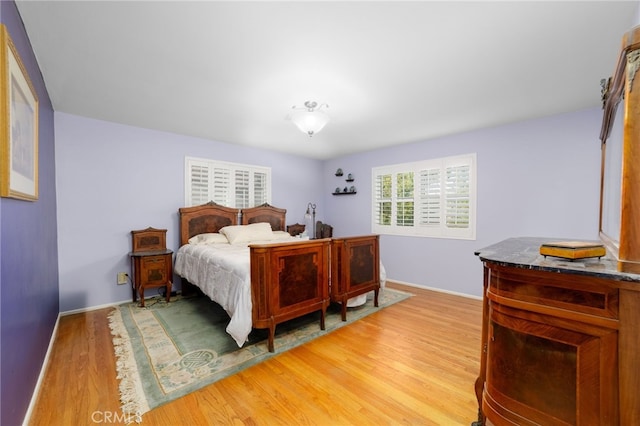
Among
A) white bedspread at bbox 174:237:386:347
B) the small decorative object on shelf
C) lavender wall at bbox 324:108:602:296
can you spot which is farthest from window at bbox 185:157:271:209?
lavender wall at bbox 324:108:602:296

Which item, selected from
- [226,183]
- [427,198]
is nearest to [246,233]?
[226,183]

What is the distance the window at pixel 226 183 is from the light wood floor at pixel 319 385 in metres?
2.20

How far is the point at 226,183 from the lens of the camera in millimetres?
4547

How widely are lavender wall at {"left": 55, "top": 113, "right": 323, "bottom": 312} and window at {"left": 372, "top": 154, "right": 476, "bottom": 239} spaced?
3297 mm

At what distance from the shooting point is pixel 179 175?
4086mm

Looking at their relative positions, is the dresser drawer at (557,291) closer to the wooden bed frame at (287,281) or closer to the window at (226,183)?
the wooden bed frame at (287,281)

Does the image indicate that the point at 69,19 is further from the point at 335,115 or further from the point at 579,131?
the point at 579,131

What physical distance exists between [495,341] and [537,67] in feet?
7.36

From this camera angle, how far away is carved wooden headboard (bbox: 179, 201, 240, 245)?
399 cm

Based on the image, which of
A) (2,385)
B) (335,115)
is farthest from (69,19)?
(335,115)

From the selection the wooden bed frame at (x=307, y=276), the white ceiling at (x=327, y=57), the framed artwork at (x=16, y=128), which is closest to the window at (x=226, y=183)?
the white ceiling at (x=327, y=57)

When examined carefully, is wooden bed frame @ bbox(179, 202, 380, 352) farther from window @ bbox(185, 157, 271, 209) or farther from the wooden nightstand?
window @ bbox(185, 157, 271, 209)

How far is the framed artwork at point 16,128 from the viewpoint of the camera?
4.00 feet

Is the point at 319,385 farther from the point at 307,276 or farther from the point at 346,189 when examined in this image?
the point at 346,189
